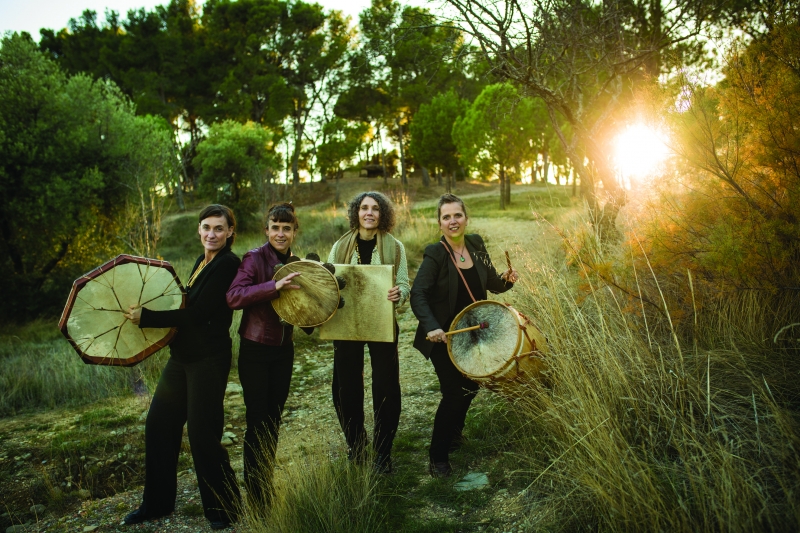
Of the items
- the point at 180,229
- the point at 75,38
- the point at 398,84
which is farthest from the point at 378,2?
the point at 180,229

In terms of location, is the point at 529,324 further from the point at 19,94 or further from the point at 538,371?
the point at 19,94

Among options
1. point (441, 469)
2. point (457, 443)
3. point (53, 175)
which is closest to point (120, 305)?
point (441, 469)

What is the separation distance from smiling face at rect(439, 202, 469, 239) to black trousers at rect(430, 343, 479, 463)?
2.36 feet

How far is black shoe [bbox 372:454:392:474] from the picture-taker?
10.7 feet

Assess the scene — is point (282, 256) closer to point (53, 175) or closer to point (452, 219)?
point (452, 219)

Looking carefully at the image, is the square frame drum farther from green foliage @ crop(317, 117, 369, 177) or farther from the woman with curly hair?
green foliage @ crop(317, 117, 369, 177)

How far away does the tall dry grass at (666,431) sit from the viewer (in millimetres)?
2090

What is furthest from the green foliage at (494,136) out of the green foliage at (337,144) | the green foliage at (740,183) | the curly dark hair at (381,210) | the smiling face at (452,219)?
the smiling face at (452,219)

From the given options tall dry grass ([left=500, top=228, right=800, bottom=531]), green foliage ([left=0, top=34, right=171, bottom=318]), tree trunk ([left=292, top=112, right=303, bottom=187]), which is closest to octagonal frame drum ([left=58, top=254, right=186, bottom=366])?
tall dry grass ([left=500, top=228, right=800, bottom=531])

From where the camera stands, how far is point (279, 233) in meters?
3.17

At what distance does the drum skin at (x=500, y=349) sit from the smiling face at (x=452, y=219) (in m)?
0.50

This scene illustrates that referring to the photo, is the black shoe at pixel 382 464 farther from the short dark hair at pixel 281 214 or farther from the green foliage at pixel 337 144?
the green foliage at pixel 337 144

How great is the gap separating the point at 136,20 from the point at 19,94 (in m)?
20.3

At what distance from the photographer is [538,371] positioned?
314 centimetres
